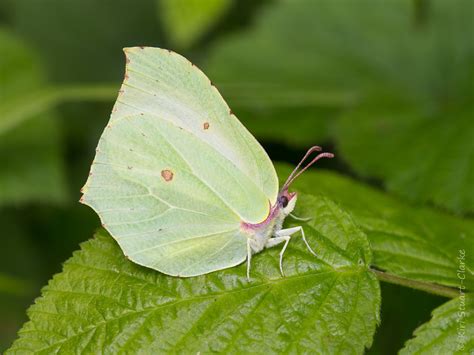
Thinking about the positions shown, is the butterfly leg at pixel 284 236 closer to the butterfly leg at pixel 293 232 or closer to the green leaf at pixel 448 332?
the butterfly leg at pixel 293 232

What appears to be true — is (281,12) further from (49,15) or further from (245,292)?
(245,292)

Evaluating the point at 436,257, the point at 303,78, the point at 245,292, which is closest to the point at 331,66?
the point at 303,78

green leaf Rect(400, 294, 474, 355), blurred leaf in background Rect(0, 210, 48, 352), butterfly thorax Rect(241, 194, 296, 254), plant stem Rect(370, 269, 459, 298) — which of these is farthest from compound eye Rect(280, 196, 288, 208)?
blurred leaf in background Rect(0, 210, 48, 352)

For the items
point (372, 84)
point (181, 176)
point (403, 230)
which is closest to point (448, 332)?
point (403, 230)

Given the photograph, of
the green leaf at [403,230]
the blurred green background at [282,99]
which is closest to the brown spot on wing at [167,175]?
the green leaf at [403,230]

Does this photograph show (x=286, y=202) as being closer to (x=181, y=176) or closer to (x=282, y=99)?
(x=181, y=176)

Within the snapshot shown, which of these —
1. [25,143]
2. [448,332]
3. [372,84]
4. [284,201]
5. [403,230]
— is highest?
[372,84]

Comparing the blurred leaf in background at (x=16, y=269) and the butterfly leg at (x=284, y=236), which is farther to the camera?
the blurred leaf in background at (x=16, y=269)
